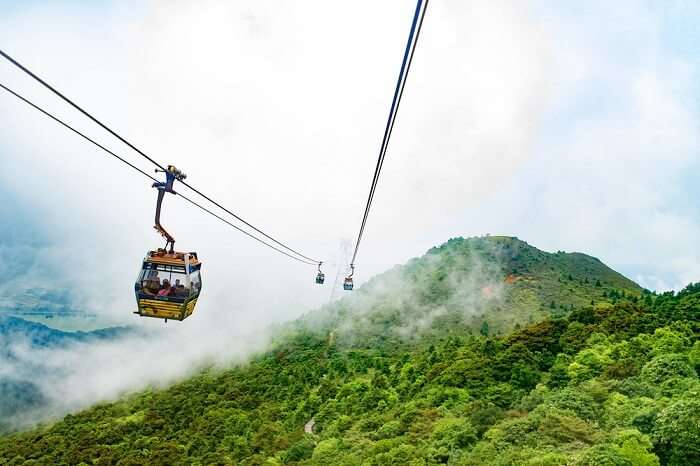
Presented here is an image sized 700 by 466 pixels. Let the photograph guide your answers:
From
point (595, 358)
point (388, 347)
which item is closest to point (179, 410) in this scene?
point (388, 347)

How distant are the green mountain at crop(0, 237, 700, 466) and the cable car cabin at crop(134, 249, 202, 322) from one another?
72.9ft

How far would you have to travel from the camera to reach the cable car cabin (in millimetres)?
19062

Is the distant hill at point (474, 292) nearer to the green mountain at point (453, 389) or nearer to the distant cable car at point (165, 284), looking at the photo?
the green mountain at point (453, 389)

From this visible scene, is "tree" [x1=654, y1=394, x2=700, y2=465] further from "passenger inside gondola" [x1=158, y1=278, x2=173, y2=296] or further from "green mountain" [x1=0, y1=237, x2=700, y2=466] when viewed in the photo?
"passenger inside gondola" [x1=158, y1=278, x2=173, y2=296]

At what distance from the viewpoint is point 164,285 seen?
1936cm

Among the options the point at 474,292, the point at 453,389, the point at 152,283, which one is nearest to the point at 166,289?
the point at 152,283

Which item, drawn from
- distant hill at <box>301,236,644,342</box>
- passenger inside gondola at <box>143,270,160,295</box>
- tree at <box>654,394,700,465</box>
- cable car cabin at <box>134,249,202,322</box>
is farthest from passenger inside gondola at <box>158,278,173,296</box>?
distant hill at <box>301,236,644,342</box>

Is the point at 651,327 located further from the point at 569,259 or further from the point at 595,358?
the point at 569,259

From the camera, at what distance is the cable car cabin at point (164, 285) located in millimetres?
19062

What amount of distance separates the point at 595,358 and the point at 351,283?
28404mm

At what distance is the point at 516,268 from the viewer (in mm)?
154750

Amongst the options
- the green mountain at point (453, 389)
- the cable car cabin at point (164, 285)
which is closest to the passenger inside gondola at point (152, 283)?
the cable car cabin at point (164, 285)

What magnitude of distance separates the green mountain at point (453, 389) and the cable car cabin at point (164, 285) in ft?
72.9

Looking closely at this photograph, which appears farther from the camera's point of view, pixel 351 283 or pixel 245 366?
pixel 245 366
